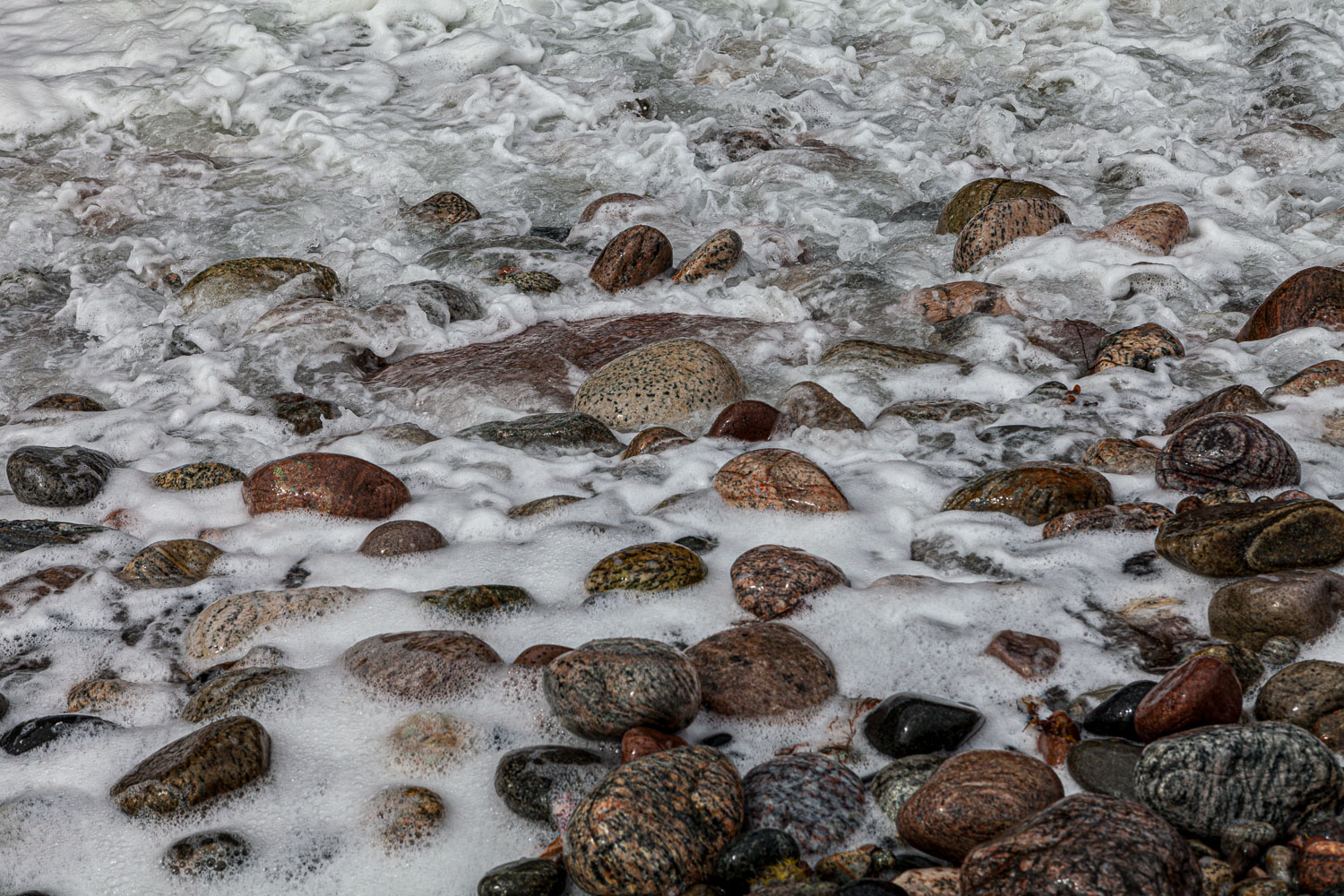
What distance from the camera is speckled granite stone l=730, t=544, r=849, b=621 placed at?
10.2 feet

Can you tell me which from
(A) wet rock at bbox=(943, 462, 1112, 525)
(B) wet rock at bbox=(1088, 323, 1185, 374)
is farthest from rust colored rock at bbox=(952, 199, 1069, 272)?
(A) wet rock at bbox=(943, 462, 1112, 525)

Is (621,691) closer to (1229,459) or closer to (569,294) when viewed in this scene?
(1229,459)

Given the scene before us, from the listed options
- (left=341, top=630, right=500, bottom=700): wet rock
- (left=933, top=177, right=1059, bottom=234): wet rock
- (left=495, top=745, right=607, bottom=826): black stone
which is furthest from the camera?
(left=933, top=177, right=1059, bottom=234): wet rock

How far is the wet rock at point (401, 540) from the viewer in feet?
11.6

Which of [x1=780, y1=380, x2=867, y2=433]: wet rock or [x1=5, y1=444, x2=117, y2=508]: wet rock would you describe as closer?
[x1=5, y1=444, x2=117, y2=508]: wet rock

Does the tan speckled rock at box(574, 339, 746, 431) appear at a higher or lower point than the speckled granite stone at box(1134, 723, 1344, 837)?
lower

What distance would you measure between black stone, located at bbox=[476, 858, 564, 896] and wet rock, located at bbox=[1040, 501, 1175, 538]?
79.2 inches

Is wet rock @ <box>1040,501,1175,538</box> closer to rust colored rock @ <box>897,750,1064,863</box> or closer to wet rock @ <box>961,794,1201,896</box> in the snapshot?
rust colored rock @ <box>897,750,1064,863</box>

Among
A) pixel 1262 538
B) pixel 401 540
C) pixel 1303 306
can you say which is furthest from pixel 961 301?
pixel 401 540

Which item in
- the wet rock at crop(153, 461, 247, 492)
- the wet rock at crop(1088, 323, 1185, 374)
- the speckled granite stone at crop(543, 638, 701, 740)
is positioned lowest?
the wet rock at crop(153, 461, 247, 492)

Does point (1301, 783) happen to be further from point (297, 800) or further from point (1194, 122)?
point (1194, 122)

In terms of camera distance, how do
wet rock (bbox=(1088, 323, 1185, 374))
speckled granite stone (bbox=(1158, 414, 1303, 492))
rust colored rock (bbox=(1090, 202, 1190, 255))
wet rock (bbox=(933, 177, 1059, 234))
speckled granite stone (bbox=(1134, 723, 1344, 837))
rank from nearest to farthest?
speckled granite stone (bbox=(1134, 723, 1344, 837))
speckled granite stone (bbox=(1158, 414, 1303, 492))
wet rock (bbox=(1088, 323, 1185, 374))
rust colored rock (bbox=(1090, 202, 1190, 255))
wet rock (bbox=(933, 177, 1059, 234))

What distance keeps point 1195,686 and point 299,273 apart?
5.20 m

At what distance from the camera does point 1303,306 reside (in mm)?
4785
